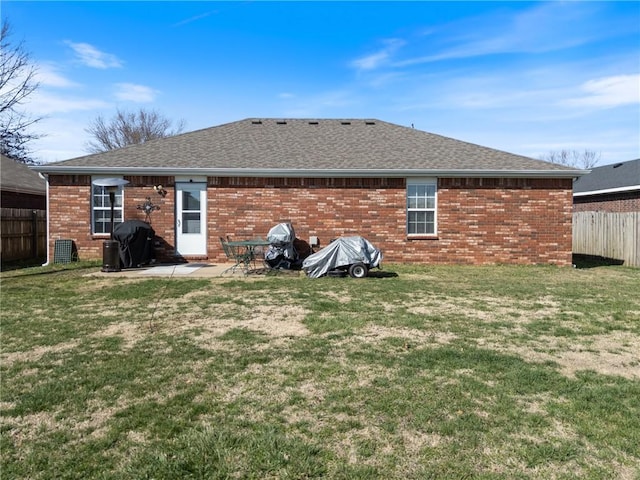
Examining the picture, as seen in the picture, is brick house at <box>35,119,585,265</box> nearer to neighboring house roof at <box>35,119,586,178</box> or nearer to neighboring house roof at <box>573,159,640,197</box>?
neighboring house roof at <box>35,119,586,178</box>

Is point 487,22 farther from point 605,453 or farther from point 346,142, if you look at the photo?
point 605,453

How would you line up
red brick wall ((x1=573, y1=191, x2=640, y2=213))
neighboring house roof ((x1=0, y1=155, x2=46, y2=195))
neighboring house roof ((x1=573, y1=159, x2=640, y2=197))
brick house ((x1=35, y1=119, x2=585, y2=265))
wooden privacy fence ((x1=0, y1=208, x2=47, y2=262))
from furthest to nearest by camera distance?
1. neighboring house roof ((x1=573, y1=159, x2=640, y2=197))
2. red brick wall ((x1=573, y1=191, x2=640, y2=213))
3. neighboring house roof ((x1=0, y1=155, x2=46, y2=195))
4. wooden privacy fence ((x1=0, y1=208, x2=47, y2=262))
5. brick house ((x1=35, y1=119, x2=585, y2=265))

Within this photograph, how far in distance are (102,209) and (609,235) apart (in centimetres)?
1706

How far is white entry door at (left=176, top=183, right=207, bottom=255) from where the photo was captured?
13.0 m

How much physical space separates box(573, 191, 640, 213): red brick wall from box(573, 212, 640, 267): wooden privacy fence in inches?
90.5

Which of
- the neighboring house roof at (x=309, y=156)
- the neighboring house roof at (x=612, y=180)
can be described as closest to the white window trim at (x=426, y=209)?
the neighboring house roof at (x=309, y=156)

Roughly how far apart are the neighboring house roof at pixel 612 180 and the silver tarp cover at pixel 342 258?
1209 cm

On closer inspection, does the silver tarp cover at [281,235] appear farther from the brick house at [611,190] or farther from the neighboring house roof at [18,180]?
the brick house at [611,190]

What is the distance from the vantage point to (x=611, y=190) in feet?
59.0

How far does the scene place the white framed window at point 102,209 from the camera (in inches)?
505

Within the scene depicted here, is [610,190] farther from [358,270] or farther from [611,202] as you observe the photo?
→ [358,270]

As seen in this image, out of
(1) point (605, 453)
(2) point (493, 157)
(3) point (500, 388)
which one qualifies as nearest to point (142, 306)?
(3) point (500, 388)

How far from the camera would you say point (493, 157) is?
546 inches

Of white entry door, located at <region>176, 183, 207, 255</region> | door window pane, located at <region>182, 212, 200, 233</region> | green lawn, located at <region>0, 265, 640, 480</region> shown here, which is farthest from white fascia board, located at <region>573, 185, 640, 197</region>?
door window pane, located at <region>182, 212, 200, 233</region>
